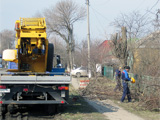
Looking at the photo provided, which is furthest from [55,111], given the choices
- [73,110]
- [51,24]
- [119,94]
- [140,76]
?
[51,24]

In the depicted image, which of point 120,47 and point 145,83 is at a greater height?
point 120,47

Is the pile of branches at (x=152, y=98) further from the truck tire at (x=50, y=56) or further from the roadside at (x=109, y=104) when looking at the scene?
the truck tire at (x=50, y=56)

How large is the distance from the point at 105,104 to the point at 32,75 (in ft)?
13.8

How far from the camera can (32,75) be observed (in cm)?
949

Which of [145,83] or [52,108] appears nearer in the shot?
[52,108]

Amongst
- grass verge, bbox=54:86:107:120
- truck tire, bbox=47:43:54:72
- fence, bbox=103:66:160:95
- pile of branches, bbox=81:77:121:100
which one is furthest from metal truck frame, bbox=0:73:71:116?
pile of branches, bbox=81:77:121:100

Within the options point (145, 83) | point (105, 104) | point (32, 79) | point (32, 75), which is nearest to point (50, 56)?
point (32, 75)

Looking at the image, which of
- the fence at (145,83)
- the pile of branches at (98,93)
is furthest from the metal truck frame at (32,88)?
the pile of branches at (98,93)

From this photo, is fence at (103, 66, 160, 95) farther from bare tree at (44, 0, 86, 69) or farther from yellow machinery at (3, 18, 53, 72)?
bare tree at (44, 0, 86, 69)

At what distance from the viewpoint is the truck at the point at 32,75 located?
8922 millimetres

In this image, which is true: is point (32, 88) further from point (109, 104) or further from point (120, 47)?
point (120, 47)

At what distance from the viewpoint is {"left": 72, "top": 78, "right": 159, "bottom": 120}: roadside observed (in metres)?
9.64

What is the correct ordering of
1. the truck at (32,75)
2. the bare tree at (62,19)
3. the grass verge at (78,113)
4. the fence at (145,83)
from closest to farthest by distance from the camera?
the truck at (32,75)
the grass verge at (78,113)
the fence at (145,83)
the bare tree at (62,19)

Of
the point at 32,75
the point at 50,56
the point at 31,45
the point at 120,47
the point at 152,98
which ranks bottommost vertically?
the point at 152,98
